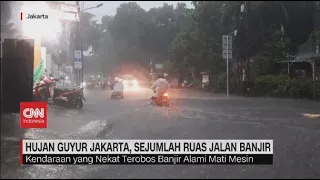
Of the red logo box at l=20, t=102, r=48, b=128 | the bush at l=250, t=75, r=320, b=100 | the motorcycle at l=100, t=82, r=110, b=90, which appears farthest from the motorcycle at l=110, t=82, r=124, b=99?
the motorcycle at l=100, t=82, r=110, b=90

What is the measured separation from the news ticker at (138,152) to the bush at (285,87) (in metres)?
16.2

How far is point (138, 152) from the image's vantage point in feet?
15.9

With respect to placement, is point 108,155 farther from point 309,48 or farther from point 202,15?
point 202,15

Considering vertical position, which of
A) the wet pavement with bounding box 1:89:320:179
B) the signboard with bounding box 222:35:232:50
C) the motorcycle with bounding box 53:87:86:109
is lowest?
the wet pavement with bounding box 1:89:320:179

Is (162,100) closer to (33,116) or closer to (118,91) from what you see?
(118,91)

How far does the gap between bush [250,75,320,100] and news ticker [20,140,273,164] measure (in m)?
16.2

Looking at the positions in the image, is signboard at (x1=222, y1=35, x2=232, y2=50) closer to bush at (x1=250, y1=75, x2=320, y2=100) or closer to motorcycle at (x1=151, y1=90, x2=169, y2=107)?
bush at (x1=250, y1=75, x2=320, y2=100)

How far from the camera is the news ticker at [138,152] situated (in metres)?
4.72

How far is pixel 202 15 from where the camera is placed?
34406 millimetres

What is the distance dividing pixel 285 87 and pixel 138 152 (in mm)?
19208

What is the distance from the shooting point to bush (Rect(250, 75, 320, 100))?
20.9 m

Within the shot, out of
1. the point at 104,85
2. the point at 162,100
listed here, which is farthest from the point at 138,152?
the point at 104,85

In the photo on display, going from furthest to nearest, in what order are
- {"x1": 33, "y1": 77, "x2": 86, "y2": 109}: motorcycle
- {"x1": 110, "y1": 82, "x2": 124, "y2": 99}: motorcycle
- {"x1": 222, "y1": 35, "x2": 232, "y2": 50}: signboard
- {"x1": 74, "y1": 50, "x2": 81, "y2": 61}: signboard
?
{"x1": 222, "y1": 35, "x2": 232, "y2": 50}: signboard, {"x1": 74, "y1": 50, "x2": 81, "y2": 61}: signboard, {"x1": 110, "y1": 82, "x2": 124, "y2": 99}: motorcycle, {"x1": 33, "y1": 77, "x2": 86, "y2": 109}: motorcycle

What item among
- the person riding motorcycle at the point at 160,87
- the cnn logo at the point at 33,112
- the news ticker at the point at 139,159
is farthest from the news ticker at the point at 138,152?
the person riding motorcycle at the point at 160,87
